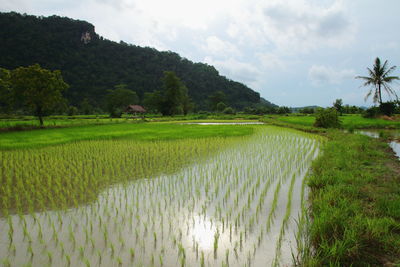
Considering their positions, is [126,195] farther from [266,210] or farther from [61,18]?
[61,18]

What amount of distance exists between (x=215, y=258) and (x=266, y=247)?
0.68 meters

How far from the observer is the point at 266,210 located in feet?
12.3

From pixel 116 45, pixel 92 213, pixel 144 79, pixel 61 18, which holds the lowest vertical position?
pixel 92 213

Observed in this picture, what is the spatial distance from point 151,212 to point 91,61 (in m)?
77.5

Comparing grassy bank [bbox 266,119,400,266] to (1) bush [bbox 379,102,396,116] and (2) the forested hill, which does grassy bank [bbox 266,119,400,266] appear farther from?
(2) the forested hill

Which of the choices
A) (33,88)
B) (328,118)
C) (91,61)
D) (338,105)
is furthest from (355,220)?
(91,61)

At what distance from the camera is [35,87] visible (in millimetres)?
19188

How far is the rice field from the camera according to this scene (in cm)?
261

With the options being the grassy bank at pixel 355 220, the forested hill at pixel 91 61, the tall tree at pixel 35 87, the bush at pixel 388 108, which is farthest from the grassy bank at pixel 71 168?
the forested hill at pixel 91 61

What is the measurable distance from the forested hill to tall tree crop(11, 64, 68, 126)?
34486mm

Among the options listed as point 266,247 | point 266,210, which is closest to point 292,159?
point 266,210

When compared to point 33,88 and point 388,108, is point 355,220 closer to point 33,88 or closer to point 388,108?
point 33,88

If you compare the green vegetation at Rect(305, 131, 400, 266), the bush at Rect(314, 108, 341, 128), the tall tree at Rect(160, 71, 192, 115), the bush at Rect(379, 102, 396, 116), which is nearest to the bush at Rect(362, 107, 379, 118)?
the bush at Rect(379, 102, 396, 116)

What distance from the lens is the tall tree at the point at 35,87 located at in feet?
61.9
